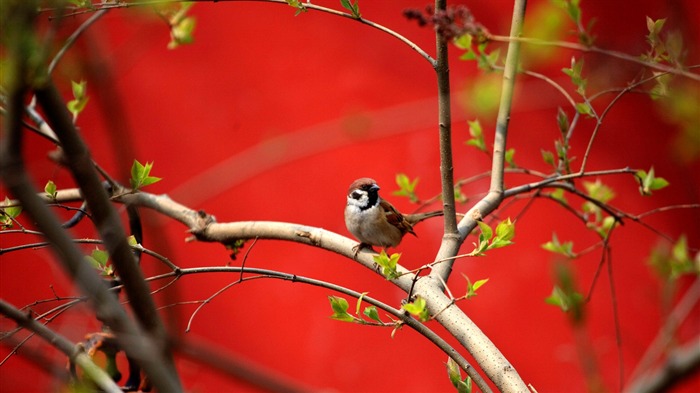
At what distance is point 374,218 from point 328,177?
60 centimetres

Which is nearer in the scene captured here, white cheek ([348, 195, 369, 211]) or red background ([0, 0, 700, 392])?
white cheek ([348, 195, 369, 211])

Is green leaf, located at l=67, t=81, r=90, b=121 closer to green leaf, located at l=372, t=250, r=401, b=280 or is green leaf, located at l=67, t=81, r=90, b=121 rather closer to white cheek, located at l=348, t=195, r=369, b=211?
green leaf, located at l=372, t=250, r=401, b=280

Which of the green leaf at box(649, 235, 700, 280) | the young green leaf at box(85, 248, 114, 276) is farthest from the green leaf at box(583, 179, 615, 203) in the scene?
the young green leaf at box(85, 248, 114, 276)

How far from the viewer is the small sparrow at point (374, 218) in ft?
9.74

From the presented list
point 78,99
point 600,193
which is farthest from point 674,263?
point 78,99

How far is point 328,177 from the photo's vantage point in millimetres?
3506

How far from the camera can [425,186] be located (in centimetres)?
346

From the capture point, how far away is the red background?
332 centimetres

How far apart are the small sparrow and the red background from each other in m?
0.33

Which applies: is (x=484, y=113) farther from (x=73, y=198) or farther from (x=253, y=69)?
(x=253, y=69)

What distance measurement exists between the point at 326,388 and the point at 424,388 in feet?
1.58

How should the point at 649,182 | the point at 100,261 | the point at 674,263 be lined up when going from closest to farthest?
the point at 674,263 → the point at 100,261 → the point at 649,182

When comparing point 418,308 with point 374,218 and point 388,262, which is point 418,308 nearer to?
point 388,262

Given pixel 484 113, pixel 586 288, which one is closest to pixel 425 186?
pixel 586 288
